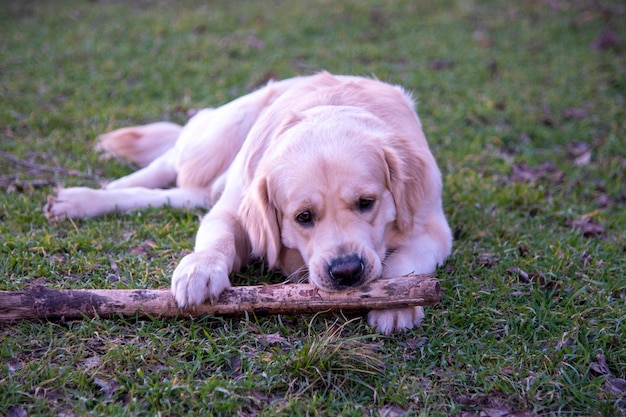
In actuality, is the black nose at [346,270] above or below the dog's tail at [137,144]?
above

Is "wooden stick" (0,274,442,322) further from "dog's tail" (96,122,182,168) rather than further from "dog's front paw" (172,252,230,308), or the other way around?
"dog's tail" (96,122,182,168)

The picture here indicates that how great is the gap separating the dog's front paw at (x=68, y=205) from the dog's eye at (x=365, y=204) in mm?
2049

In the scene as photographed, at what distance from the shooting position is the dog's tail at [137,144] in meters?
5.28

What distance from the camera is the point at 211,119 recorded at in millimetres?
4848

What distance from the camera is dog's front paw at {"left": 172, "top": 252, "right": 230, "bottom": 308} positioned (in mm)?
2910

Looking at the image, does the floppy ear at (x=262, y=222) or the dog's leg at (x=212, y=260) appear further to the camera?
the floppy ear at (x=262, y=222)

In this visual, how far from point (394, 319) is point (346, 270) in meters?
0.34

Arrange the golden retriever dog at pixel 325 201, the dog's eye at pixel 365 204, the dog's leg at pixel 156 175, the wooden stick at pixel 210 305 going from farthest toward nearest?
the dog's leg at pixel 156 175
the dog's eye at pixel 365 204
the golden retriever dog at pixel 325 201
the wooden stick at pixel 210 305

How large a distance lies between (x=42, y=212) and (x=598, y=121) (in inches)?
208

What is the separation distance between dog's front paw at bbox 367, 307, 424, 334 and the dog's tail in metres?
3.02

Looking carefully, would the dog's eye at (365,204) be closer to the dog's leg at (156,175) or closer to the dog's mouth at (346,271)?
the dog's mouth at (346,271)

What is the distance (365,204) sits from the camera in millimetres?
3215

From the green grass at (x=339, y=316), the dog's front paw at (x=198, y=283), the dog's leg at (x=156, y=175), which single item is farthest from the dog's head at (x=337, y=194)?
the dog's leg at (x=156, y=175)

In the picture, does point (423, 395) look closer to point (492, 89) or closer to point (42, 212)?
point (42, 212)
